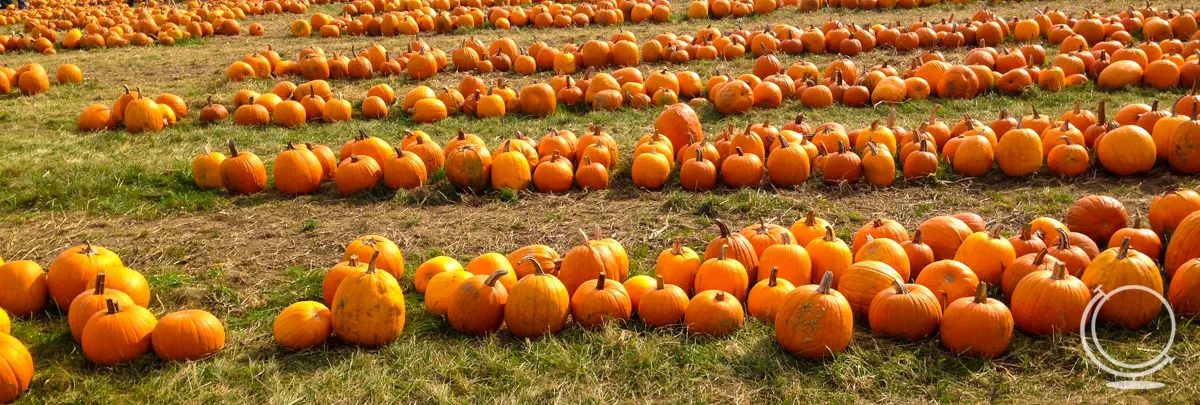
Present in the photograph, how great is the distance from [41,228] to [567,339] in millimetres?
4510

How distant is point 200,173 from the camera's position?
7.50m

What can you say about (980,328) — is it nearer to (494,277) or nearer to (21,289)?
(494,277)

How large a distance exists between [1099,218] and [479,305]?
Result: 144 inches

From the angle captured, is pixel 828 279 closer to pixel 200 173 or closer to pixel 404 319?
pixel 404 319

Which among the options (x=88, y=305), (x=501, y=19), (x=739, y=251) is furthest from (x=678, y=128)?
(x=501, y=19)

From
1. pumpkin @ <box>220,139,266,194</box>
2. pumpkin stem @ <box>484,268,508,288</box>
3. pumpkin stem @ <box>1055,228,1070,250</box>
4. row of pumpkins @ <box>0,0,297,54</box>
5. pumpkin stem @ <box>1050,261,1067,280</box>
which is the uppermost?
pumpkin stem @ <box>1050,261,1067,280</box>

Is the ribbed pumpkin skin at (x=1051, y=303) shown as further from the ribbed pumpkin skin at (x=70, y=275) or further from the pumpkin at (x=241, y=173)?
the pumpkin at (x=241, y=173)

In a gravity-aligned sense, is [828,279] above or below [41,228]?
above

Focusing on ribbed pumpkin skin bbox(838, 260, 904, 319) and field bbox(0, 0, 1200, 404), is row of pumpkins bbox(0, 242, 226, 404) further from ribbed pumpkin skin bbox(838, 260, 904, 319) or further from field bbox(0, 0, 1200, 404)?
ribbed pumpkin skin bbox(838, 260, 904, 319)

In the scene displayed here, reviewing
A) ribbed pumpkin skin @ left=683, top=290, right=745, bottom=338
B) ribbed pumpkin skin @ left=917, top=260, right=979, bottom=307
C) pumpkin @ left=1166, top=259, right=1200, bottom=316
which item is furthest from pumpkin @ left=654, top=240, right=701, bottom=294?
pumpkin @ left=1166, top=259, right=1200, bottom=316

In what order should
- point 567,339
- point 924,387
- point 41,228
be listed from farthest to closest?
1. point 41,228
2. point 567,339
3. point 924,387

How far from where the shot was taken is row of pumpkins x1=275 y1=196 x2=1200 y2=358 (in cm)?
431

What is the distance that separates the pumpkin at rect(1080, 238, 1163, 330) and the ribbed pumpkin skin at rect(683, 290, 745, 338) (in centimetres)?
169

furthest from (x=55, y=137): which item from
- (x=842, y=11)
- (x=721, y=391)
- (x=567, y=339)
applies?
(x=842, y=11)
